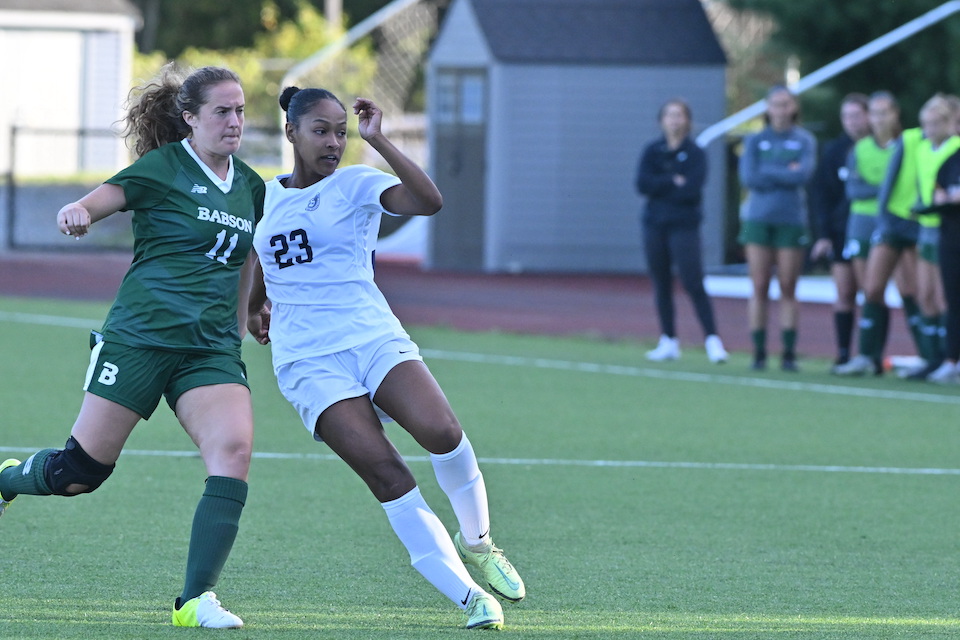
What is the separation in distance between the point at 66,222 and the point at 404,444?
473 centimetres

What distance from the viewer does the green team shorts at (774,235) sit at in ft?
41.1

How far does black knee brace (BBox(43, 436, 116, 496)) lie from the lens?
16.4ft

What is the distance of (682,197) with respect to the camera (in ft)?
43.0

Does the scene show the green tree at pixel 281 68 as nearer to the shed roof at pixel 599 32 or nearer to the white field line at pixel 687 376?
the shed roof at pixel 599 32

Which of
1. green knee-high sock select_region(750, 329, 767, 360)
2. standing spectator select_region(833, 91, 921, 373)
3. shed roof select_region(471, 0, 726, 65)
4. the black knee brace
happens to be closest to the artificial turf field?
the black knee brace

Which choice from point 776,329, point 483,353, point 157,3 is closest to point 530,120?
point 776,329

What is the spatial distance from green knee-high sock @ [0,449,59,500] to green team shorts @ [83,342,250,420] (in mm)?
390

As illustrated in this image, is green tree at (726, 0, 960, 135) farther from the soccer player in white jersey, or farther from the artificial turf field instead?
the soccer player in white jersey

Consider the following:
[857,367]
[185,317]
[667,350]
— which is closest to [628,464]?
[185,317]

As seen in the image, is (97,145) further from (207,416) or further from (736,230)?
(207,416)

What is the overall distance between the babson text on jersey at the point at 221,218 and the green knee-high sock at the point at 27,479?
0.97 metres

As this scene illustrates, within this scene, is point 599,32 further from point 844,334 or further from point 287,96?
point 287,96

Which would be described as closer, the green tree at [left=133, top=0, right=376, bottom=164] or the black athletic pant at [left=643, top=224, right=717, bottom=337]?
the black athletic pant at [left=643, top=224, right=717, bottom=337]

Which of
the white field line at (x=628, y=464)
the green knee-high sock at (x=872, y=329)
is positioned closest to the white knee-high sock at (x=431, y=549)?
the white field line at (x=628, y=464)
